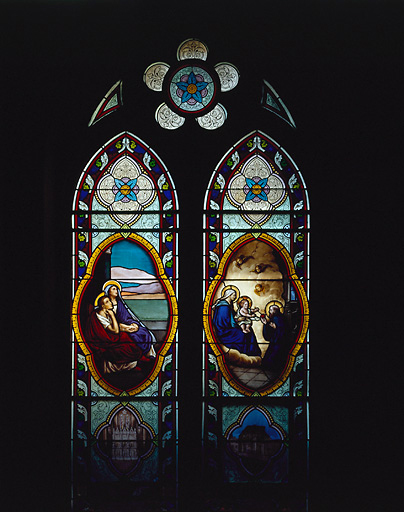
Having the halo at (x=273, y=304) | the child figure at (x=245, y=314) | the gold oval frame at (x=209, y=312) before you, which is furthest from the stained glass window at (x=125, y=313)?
the halo at (x=273, y=304)

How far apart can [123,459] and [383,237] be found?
2568 millimetres

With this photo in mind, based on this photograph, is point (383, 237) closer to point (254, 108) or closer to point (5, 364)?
Answer: point (254, 108)

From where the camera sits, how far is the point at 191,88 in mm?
5879

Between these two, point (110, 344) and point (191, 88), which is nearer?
point (110, 344)

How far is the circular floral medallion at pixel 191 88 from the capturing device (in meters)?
5.86

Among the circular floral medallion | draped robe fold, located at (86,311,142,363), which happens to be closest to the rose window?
the circular floral medallion

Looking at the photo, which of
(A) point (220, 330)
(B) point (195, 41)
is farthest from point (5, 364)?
(B) point (195, 41)

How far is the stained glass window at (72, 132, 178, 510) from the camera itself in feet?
18.1

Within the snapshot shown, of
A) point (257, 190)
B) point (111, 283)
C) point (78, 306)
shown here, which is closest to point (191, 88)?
point (257, 190)

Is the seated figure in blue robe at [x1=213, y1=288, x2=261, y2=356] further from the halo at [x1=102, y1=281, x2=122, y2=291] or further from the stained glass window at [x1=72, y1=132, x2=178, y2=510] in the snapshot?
the halo at [x1=102, y1=281, x2=122, y2=291]

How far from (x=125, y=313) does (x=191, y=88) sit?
6.18 ft

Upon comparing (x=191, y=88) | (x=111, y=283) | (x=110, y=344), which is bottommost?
(x=110, y=344)

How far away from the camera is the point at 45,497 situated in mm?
5172

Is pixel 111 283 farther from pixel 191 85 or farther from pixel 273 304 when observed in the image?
pixel 191 85
